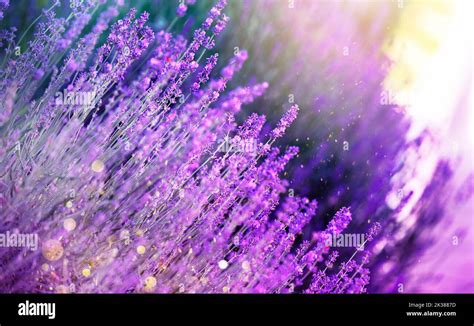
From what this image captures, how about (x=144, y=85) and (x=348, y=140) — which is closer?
(x=144, y=85)

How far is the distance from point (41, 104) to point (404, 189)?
62.3 inches

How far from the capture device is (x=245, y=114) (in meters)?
2.41

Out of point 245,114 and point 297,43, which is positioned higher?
point 297,43

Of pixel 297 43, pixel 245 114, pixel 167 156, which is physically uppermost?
pixel 297 43

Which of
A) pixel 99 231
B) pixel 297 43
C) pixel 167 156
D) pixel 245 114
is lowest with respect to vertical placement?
pixel 99 231

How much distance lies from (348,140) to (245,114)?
46cm

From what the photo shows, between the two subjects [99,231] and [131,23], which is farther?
[131,23]

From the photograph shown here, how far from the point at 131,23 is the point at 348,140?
1.05 metres

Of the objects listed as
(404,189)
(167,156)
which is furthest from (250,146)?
(404,189)

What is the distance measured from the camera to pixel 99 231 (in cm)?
221
